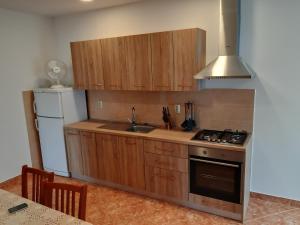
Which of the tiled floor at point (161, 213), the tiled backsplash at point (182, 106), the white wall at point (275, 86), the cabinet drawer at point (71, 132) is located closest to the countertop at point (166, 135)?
the cabinet drawer at point (71, 132)

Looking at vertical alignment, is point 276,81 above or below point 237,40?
below

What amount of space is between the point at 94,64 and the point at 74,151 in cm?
138

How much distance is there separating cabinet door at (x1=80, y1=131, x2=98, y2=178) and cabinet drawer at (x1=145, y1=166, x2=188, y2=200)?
88 cm

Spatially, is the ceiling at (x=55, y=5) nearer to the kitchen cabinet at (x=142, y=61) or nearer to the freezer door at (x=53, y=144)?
the kitchen cabinet at (x=142, y=61)

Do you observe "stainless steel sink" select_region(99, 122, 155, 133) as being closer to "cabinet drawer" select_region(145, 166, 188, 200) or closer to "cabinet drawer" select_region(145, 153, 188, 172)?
"cabinet drawer" select_region(145, 153, 188, 172)

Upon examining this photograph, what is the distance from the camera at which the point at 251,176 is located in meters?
3.04

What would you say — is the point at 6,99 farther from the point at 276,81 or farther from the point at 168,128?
the point at 276,81

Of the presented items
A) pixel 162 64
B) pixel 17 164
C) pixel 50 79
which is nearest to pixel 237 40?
pixel 162 64

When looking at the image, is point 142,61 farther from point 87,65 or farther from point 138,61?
point 87,65

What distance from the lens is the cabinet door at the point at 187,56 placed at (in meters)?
2.76

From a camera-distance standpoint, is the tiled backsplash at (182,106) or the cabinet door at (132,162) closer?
the tiled backsplash at (182,106)

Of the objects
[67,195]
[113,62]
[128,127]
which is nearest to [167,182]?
[128,127]

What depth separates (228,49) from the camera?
106 inches

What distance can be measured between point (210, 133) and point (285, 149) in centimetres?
89
